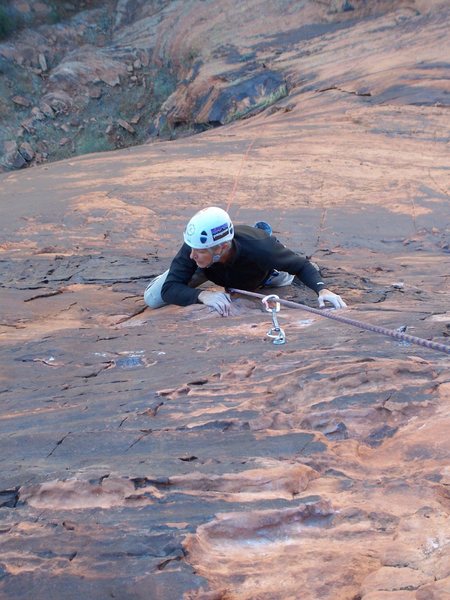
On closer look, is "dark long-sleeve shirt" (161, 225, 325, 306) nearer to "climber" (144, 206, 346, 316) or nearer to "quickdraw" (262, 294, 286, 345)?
"climber" (144, 206, 346, 316)

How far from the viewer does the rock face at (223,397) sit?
5.92 feet

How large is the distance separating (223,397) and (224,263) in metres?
1.53

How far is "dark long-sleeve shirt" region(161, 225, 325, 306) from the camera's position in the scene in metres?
4.04

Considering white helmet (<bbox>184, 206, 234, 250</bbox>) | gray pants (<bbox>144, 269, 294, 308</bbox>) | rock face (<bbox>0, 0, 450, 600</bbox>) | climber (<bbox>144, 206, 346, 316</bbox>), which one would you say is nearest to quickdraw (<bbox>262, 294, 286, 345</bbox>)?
rock face (<bbox>0, 0, 450, 600</bbox>)

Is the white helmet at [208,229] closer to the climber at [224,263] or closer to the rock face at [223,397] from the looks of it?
the climber at [224,263]

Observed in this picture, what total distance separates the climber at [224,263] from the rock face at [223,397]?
0.46 ft

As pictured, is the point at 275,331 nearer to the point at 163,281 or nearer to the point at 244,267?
the point at 244,267

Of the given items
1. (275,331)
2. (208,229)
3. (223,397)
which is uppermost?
(208,229)

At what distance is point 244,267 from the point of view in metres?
4.10

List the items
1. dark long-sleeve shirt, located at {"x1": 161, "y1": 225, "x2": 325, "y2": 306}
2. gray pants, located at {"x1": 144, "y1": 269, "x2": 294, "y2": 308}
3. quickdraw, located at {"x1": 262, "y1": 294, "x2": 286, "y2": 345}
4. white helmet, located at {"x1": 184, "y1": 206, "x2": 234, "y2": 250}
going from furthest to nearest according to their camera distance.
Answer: gray pants, located at {"x1": 144, "y1": 269, "x2": 294, "y2": 308} → dark long-sleeve shirt, located at {"x1": 161, "y1": 225, "x2": 325, "y2": 306} → white helmet, located at {"x1": 184, "y1": 206, "x2": 234, "y2": 250} → quickdraw, located at {"x1": 262, "y1": 294, "x2": 286, "y2": 345}

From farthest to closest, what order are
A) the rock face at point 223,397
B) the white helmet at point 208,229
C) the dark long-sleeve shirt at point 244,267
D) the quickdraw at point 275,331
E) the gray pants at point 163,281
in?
the gray pants at point 163,281 → the dark long-sleeve shirt at point 244,267 → the white helmet at point 208,229 → the quickdraw at point 275,331 → the rock face at point 223,397

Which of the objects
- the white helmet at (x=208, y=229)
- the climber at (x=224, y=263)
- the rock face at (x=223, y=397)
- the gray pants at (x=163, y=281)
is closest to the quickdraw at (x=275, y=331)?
the rock face at (x=223, y=397)

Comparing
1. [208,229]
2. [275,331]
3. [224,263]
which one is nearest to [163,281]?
[224,263]

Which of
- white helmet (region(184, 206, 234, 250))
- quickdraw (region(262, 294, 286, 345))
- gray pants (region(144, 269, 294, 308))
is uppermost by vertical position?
white helmet (region(184, 206, 234, 250))
